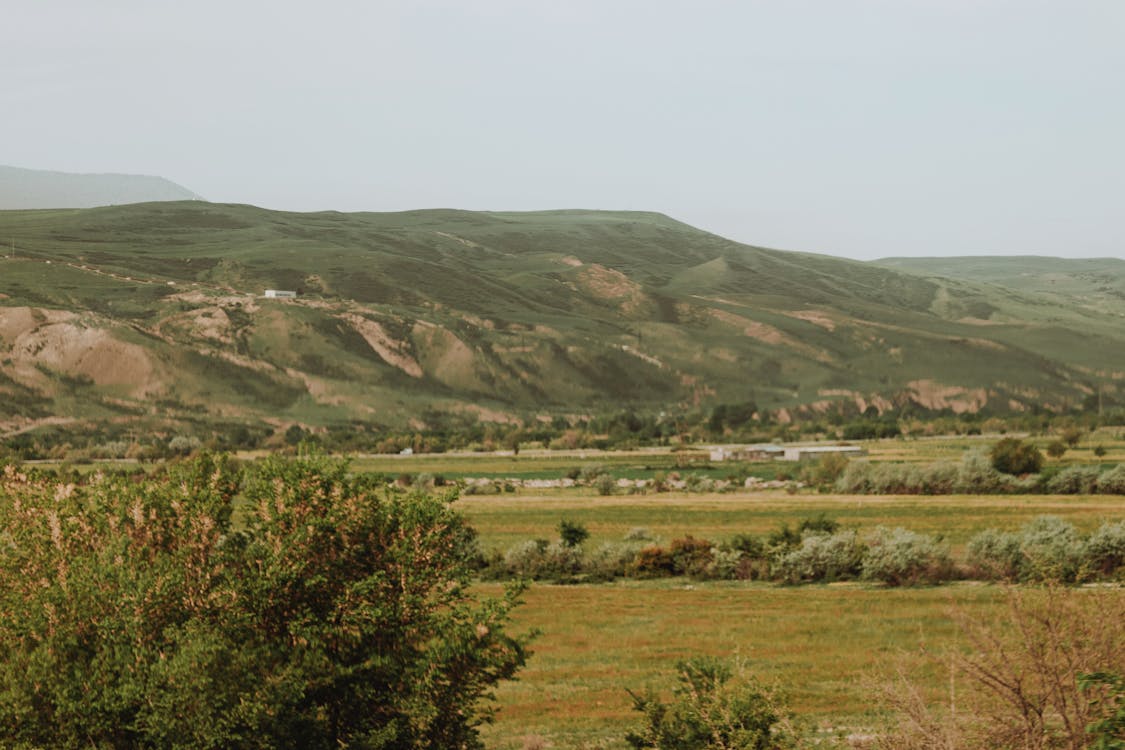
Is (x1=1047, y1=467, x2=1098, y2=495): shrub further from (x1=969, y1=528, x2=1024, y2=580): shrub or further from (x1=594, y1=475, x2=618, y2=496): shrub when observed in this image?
(x1=969, y1=528, x2=1024, y2=580): shrub

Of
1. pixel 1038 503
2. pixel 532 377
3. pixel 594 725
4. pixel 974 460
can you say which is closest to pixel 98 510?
pixel 594 725

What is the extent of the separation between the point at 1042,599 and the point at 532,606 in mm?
22287

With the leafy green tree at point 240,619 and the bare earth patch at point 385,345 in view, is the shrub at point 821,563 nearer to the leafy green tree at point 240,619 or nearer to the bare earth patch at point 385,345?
the leafy green tree at point 240,619

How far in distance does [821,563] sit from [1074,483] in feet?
114

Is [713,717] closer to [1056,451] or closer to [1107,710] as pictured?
[1107,710]

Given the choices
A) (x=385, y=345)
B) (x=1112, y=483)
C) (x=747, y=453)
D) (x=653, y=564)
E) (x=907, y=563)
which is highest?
(x=385, y=345)

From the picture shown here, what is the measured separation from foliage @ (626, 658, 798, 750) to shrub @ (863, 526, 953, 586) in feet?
74.7

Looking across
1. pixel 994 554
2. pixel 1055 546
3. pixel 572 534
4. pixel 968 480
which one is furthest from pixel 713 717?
pixel 968 480

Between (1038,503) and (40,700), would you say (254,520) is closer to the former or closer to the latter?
(40,700)

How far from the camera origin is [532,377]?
18500 centimetres

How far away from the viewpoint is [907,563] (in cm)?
3878

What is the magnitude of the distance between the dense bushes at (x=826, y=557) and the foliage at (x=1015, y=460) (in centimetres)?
3422

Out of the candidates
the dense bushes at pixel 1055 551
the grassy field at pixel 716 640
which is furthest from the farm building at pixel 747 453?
the dense bushes at pixel 1055 551

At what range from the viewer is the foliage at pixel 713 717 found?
15.7 m
